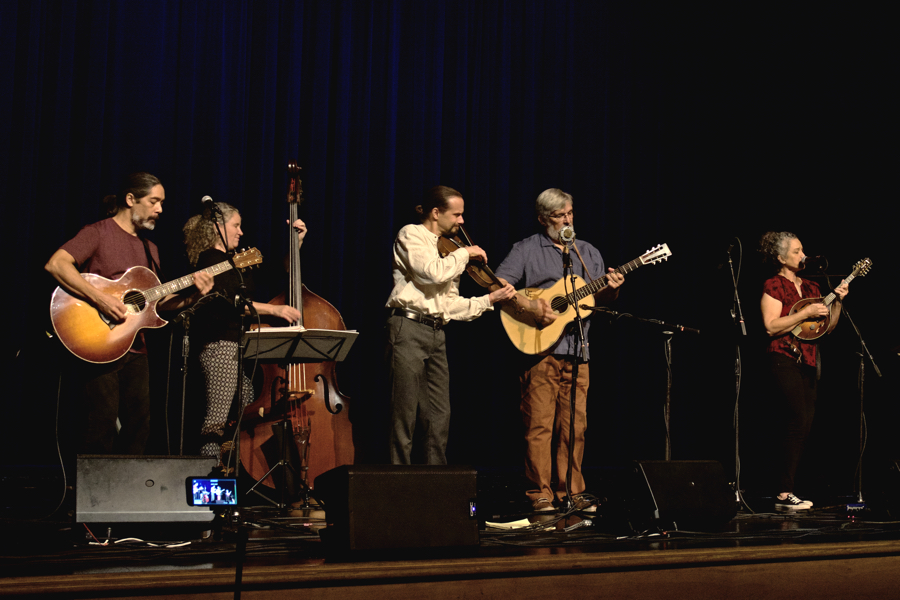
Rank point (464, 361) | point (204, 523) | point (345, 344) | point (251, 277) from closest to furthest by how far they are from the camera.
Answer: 1. point (204, 523)
2. point (345, 344)
3. point (251, 277)
4. point (464, 361)

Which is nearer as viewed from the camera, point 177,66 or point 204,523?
point 204,523

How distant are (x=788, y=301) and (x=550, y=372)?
5.34 ft

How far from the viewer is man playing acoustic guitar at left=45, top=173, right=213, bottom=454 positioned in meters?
3.67

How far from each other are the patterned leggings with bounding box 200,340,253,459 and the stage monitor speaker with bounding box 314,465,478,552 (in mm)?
1747

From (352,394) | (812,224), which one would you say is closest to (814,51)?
(812,224)

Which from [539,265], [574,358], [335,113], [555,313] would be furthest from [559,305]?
[335,113]

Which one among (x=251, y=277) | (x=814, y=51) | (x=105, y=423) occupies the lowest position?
(x=105, y=423)

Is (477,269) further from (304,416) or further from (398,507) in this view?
(398,507)

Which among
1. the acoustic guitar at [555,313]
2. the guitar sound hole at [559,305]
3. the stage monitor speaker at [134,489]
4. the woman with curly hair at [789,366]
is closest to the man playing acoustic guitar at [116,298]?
the stage monitor speaker at [134,489]

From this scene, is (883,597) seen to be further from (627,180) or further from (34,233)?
(34,233)

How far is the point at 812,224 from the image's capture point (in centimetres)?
643

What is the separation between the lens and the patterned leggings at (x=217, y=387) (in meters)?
4.33

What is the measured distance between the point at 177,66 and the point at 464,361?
9.94 feet

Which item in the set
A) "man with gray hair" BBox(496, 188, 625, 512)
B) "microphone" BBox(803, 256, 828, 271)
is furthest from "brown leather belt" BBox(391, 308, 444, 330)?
"microphone" BBox(803, 256, 828, 271)
